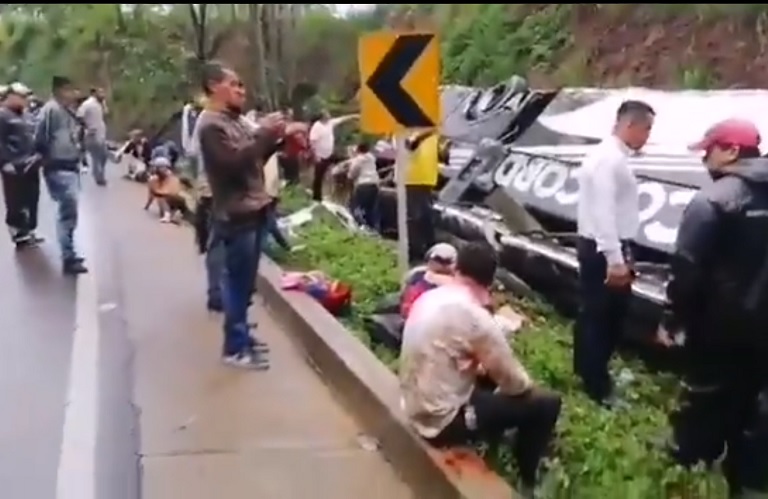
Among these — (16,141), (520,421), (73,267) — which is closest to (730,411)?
(520,421)

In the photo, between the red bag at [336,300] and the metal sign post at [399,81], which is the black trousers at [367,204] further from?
the metal sign post at [399,81]

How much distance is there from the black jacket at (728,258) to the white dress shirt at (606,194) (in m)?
1.29

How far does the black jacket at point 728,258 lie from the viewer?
562 cm

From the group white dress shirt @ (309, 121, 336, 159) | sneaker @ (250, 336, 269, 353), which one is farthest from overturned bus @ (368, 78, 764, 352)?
white dress shirt @ (309, 121, 336, 159)

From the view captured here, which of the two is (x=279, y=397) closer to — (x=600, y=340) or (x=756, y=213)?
(x=600, y=340)

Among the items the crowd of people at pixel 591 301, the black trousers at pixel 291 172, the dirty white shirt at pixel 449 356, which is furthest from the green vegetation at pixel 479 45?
the dirty white shirt at pixel 449 356

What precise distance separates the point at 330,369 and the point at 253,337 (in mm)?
937

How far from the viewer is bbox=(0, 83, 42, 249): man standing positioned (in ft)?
46.6

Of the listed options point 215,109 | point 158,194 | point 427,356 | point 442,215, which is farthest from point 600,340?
point 158,194

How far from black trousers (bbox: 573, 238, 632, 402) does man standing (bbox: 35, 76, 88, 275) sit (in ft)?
19.9

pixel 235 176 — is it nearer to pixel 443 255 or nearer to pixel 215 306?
pixel 443 255

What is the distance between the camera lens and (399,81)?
8500 mm

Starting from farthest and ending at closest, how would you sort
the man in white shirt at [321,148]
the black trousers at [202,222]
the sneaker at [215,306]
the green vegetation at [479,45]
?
the green vegetation at [479,45], the man in white shirt at [321,148], the black trousers at [202,222], the sneaker at [215,306]

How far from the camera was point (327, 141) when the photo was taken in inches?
826
